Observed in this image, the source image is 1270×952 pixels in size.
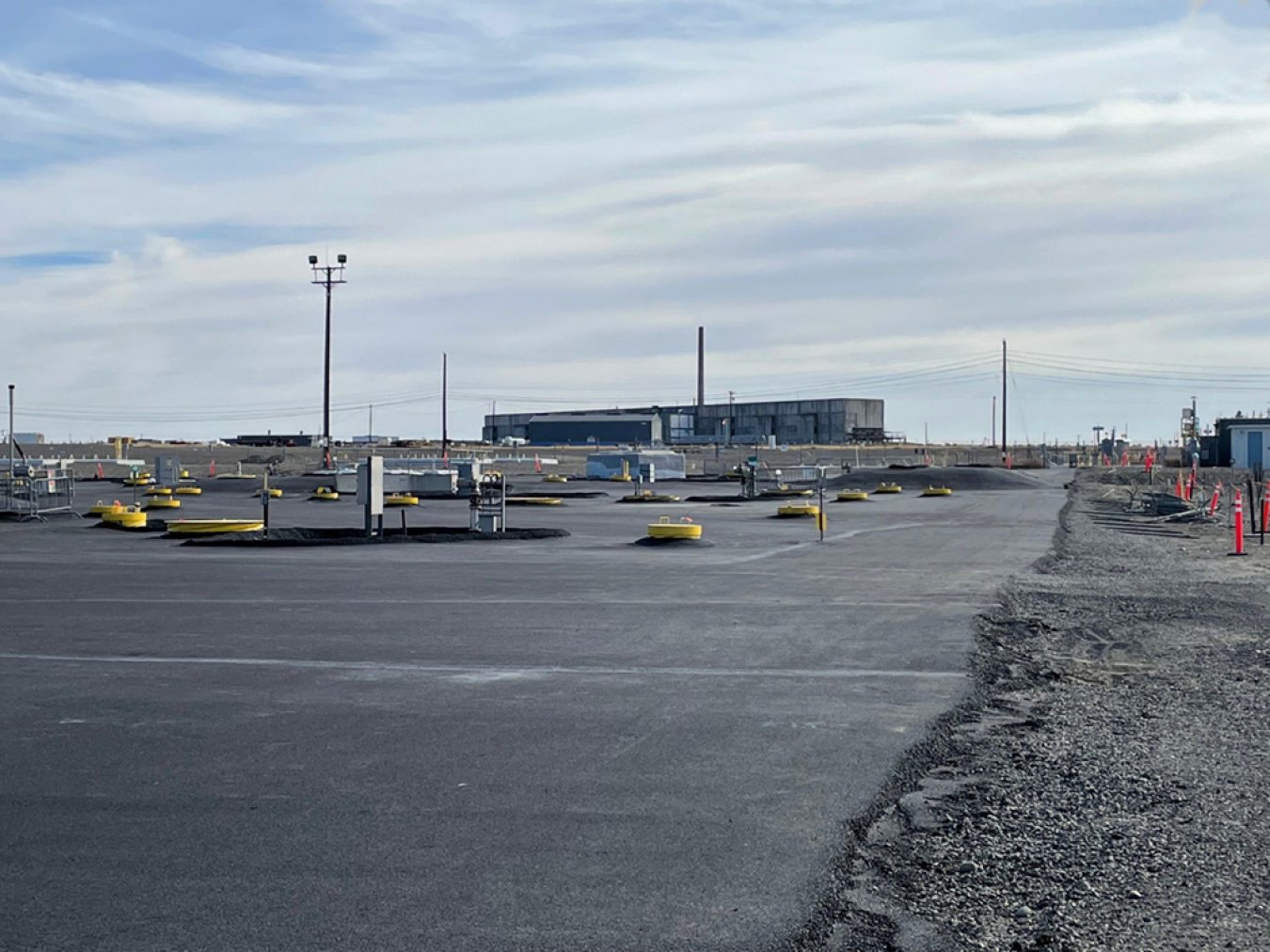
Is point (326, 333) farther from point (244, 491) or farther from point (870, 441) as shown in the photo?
point (870, 441)

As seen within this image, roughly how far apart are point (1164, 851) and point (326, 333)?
71128 mm

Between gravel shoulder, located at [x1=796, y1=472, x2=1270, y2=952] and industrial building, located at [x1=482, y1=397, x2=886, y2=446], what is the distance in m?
123

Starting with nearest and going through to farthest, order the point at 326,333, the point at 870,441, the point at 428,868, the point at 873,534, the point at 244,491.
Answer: the point at 428,868, the point at 873,534, the point at 244,491, the point at 326,333, the point at 870,441

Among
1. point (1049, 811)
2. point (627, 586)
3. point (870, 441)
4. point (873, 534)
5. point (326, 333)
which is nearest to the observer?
point (1049, 811)

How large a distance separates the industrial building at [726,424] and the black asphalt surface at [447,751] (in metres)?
119

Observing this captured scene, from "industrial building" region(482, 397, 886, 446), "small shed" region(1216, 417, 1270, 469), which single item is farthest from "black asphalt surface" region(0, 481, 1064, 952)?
"industrial building" region(482, 397, 886, 446)

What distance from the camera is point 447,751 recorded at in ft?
27.3

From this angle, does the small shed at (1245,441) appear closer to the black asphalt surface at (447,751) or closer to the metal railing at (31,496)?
the metal railing at (31,496)

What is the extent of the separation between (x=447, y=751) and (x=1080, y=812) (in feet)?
12.3

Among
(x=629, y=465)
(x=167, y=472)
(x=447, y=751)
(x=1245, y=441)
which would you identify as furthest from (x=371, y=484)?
(x=1245, y=441)

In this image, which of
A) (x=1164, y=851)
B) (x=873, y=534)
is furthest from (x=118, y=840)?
(x=873, y=534)

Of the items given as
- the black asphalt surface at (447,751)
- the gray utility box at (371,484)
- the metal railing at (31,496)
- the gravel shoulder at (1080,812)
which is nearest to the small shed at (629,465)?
the metal railing at (31,496)

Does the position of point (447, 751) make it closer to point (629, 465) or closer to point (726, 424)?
point (629, 465)

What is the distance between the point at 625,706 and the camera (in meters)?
9.82
